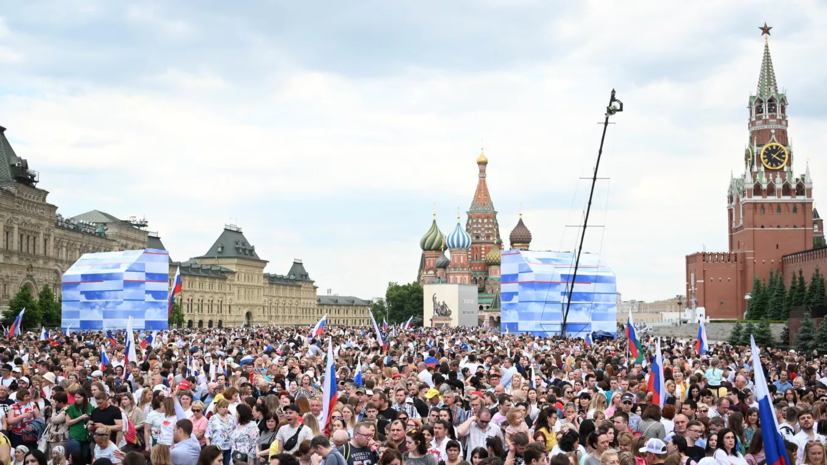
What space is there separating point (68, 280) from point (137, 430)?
139 feet

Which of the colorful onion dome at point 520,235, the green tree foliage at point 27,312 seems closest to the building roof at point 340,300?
the colorful onion dome at point 520,235

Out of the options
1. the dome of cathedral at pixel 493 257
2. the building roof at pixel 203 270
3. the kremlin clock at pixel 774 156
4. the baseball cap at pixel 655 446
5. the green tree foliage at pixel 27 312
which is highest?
the kremlin clock at pixel 774 156

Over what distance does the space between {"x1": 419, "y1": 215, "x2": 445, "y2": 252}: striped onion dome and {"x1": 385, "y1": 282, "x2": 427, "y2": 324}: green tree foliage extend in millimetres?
9802

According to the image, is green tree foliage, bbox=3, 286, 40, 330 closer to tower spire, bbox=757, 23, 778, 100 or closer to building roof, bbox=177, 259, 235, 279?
building roof, bbox=177, 259, 235, 279

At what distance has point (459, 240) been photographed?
10906 centimetres

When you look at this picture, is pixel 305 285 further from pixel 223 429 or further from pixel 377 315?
pixel 223 429

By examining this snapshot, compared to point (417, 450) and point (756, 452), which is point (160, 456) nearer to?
point (417, 450)

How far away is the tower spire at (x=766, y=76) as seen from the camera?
4072 inches

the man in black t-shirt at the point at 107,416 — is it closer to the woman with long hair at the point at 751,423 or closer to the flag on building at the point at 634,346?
the woman with long hair at the point at 751,423

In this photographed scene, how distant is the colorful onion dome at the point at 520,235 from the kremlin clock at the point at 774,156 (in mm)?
29500

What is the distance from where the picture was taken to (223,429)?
9.52 metres

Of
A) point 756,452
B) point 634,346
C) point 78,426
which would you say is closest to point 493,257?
point 634,346

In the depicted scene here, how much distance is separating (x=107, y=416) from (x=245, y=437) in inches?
57.6

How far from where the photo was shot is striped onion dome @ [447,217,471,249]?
10906 centimetres
